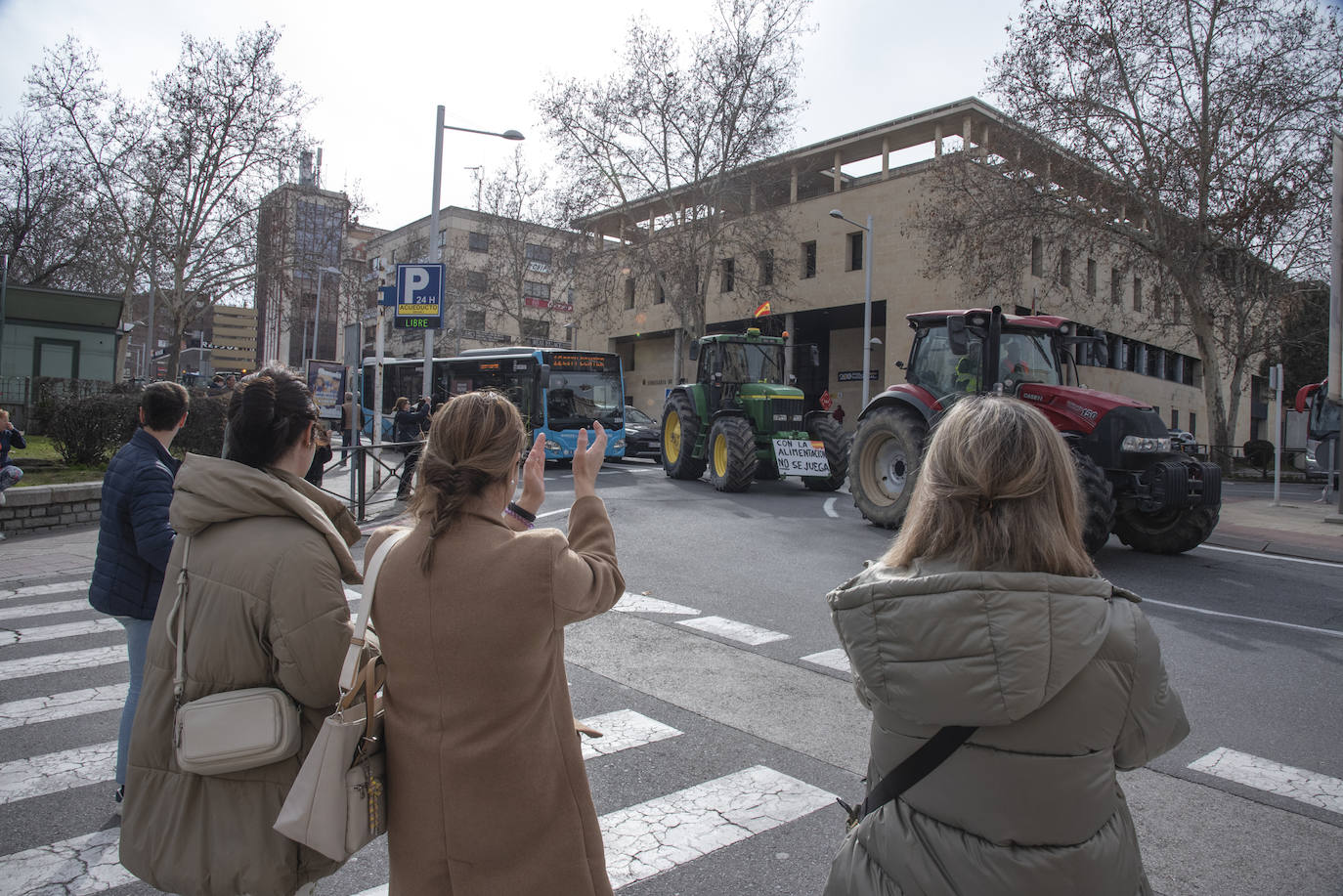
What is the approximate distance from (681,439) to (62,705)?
13.2 metres

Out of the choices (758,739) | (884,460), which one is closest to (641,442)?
(884,460)

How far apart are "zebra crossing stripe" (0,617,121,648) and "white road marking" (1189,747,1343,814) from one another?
7514mm

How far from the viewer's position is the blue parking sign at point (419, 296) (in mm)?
15297

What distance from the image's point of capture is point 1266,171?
2488cm

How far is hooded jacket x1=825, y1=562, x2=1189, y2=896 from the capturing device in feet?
5.05

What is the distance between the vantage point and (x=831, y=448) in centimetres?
1619

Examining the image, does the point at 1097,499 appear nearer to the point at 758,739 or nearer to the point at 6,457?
the point at 758,739

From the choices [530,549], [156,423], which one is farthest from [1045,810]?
[156,423]

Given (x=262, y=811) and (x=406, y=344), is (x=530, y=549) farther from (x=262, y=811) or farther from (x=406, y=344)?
(x=406, y=344)

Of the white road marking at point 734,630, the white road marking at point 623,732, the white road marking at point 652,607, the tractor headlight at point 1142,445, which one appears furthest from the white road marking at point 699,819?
the tractor headlight at point 1142,445

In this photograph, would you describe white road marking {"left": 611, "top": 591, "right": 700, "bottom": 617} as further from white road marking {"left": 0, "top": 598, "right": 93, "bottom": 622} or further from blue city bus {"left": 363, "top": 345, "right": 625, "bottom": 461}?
blue city bus {"left": 363, "top": 345, "right": 625, "bottom": 461}

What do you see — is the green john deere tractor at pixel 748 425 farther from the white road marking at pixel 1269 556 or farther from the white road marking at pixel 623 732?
the white road marking at pixel 623 732

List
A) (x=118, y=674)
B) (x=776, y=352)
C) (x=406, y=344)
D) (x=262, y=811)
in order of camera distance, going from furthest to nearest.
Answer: (x=406, y=344)
(x=776, y=352)
(x=118, y=674)
(x=262, y=811)

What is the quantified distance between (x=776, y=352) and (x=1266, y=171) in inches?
684
